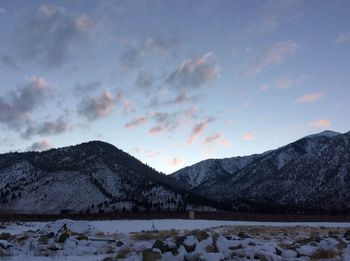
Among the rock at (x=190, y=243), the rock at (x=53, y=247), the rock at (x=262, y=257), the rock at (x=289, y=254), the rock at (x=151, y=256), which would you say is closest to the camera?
the rock at (x=262, y=257)

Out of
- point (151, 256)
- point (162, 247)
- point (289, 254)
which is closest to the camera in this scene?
point (289, 254)

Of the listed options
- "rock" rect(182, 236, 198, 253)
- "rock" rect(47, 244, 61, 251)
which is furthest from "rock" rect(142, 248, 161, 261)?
"rock" rect(47, 244, 61, 251)

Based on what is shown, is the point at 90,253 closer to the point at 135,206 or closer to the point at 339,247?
the point at 339,247

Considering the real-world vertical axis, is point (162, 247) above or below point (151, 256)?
above

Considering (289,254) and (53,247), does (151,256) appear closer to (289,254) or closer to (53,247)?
(289,254)

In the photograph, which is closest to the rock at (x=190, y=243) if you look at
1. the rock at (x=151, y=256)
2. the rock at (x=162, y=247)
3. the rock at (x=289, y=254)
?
the rock at (x=162, y=247)

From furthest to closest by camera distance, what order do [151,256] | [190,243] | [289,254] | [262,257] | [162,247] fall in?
[162,247] → [190,243] → [151,256] → [289,254] → [262,257]

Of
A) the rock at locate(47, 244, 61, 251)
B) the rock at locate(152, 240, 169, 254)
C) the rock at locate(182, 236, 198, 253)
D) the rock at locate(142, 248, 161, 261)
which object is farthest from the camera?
the rock at locate(47, 244, 61, 251)

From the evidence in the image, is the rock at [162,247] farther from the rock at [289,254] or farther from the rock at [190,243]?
the rock at [289,254]

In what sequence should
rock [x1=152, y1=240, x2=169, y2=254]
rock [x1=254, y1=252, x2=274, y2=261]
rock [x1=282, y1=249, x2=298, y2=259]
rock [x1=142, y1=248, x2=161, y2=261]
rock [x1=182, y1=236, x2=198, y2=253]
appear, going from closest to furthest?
1. rock [x1=254, y1=252, x2=274, y2=261]
2. rock [x1=282, y1=249, x2=298, y2=259]
3. rock [x1=142, y1=248, x2=161, y2=261]
4. rock [x1=182, y1=236, x2=198, y2=253]
5. rock [x1=152, y1=240, x2=169, y2=254]

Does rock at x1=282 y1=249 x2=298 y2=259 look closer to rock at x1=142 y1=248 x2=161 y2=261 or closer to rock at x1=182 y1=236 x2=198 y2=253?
rock at x1=182 y1=236 x2=198 y2=253

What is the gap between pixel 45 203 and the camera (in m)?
185

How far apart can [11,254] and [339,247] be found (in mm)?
15069

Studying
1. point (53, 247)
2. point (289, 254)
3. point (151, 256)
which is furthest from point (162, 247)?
point (53, 247)
